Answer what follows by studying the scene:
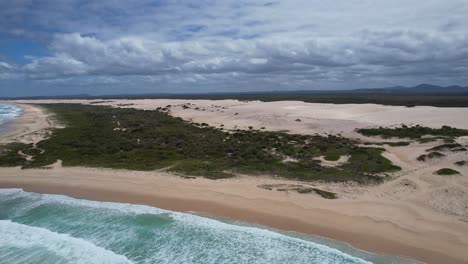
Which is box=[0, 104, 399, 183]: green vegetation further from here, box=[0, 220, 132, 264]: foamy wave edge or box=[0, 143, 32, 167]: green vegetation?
box=[0, 220, 132, 264]: foamy wave edge

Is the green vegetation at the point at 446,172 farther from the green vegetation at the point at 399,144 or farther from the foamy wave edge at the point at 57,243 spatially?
the foamy wave edge at the point at 57,243

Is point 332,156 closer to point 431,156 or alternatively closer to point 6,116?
point 431,156

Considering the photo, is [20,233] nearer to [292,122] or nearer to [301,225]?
[301,225]

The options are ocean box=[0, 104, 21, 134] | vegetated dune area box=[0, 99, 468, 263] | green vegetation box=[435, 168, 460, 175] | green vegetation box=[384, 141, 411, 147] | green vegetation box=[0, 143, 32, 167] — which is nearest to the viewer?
vegetated dune area box=[0, 99, 468, 263]

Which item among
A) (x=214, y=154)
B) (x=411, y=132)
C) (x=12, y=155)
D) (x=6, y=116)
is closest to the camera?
(x=214, y=154)

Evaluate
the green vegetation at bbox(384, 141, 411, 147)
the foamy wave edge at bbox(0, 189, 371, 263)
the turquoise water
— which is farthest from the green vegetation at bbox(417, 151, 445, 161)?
the foamy wave edge at bbox(0, 189, 371, 263)

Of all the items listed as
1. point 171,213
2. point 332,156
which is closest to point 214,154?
point 332,156

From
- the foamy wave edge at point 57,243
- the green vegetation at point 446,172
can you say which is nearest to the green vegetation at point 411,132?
the green vegetation at point 446,172
